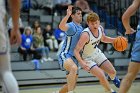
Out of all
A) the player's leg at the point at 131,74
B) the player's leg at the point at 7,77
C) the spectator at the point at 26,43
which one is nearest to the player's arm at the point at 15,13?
the player's leg at the point at 7,77

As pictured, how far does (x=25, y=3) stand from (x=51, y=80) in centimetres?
486

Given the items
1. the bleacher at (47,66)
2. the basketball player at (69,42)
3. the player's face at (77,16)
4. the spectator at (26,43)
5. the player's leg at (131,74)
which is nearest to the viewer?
the player's leg at (131,74)

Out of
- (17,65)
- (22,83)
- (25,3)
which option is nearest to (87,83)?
(22,83)

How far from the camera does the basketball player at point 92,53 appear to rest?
246 inches

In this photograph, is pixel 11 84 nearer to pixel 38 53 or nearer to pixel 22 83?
pixel 22 83

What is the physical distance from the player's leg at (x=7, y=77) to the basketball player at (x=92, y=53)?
281 centimetres

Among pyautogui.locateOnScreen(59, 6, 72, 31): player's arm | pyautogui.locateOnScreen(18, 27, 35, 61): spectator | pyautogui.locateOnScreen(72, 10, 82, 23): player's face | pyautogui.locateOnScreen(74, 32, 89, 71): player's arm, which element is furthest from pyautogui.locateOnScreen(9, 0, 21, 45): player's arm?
pyautogui.locateOnScreen(18, 27, 35, 61): spectator

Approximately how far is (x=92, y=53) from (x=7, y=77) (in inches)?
124

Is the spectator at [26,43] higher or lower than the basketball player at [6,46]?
lower

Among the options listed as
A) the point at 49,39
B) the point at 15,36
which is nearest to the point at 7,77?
the point at 15,36

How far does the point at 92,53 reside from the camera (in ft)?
21.2

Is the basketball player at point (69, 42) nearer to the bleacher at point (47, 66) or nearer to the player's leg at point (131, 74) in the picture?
the player's leg at point (131, 74)

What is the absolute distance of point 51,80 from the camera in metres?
10.1

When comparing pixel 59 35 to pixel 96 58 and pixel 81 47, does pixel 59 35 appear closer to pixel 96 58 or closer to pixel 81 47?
pixel 96 58
